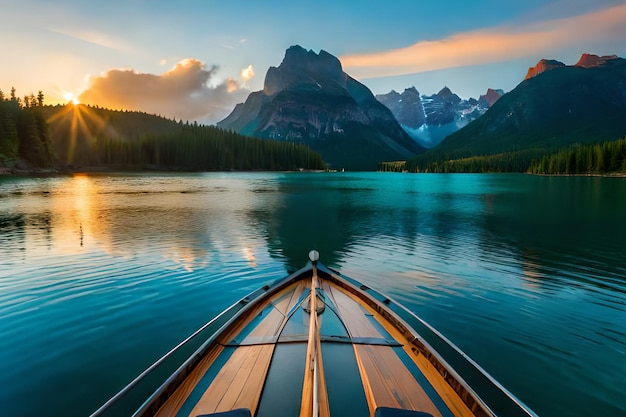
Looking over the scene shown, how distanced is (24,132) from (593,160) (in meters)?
244

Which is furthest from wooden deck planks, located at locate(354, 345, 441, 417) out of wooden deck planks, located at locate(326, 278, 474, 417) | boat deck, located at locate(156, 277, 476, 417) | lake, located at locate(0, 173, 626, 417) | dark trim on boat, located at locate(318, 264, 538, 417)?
lake, located at locate(0, 173, 626, 417)

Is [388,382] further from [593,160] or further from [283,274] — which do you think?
[593,160]

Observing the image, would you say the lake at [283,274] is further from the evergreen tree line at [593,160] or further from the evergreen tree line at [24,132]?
the evergreen tree line at [593,160]

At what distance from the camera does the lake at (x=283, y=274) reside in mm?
Answer: 10062

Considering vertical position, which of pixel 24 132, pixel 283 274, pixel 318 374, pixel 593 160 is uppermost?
pixel 24 132

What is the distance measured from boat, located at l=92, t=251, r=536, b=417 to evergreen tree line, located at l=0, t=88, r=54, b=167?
166202mm

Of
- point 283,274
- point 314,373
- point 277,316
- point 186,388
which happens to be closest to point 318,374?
point 314,373

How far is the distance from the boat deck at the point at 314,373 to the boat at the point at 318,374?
22 millimetres

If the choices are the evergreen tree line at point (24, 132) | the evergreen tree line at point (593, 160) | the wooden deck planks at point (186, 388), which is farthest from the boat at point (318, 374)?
the evergreen tree line at point (593, 160)

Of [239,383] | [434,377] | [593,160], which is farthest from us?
[593,160]

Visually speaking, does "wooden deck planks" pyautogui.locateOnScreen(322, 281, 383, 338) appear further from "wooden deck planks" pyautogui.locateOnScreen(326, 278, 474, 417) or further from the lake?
the lake

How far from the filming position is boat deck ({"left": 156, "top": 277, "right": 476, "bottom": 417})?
255 inches

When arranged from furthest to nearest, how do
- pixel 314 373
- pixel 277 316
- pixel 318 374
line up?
pixel 277 316
pixel 318 374
pixel 314 373

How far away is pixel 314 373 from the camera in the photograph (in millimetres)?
6055
